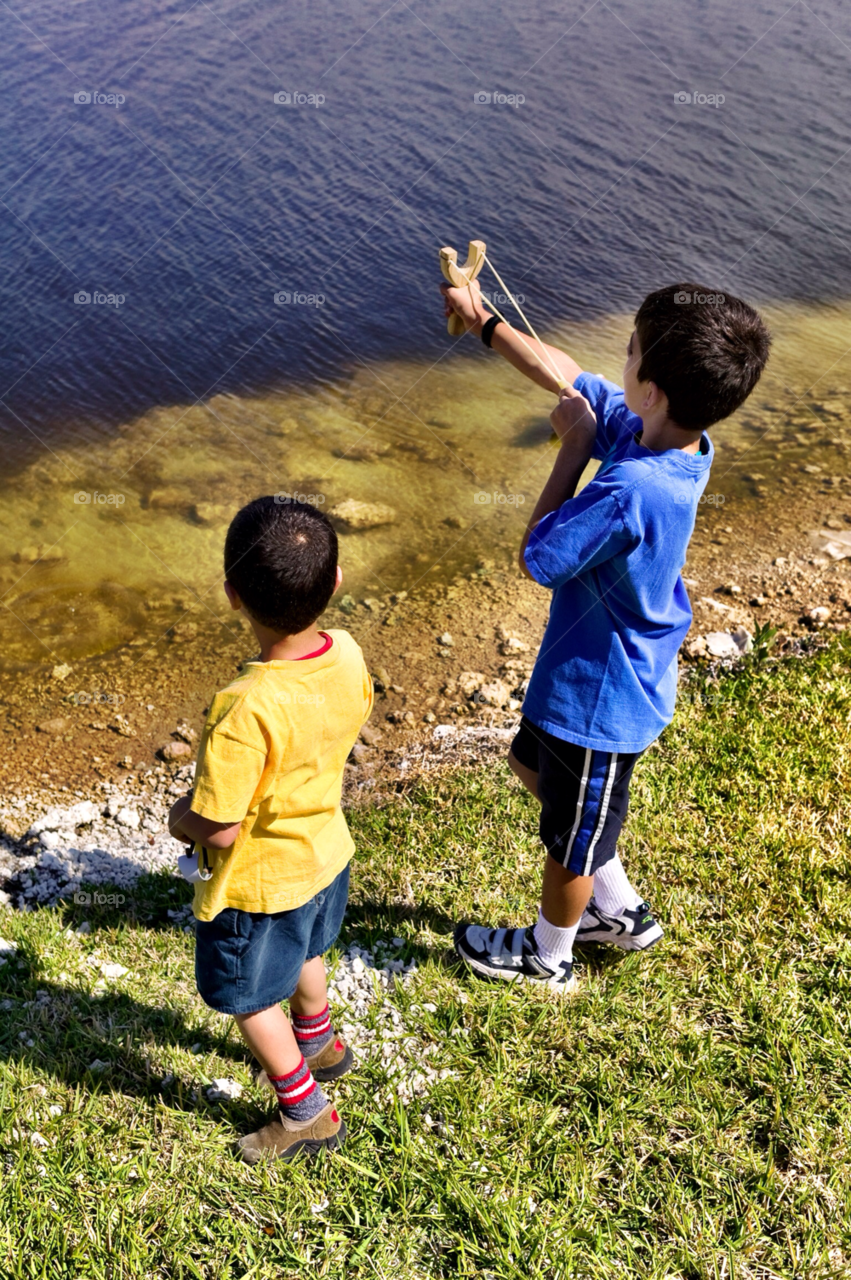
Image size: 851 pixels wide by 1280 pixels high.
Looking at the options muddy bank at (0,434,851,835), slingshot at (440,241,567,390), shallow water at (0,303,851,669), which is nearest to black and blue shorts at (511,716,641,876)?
slingshot at (440,241,567,390)

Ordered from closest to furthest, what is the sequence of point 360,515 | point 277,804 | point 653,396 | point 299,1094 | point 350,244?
1. point 277,804
2. point 653,396
3. point 299,1094
4. point 360,515
5. point 350,244

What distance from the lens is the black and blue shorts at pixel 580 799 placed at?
2150 mm

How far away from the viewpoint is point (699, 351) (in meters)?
1.87

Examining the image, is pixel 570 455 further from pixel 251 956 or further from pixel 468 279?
Answer: pixel 251 956

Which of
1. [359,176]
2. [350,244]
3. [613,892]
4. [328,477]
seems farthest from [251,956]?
[359,176]

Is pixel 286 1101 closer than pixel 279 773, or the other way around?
pixel 279 773

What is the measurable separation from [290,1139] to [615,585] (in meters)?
1.32

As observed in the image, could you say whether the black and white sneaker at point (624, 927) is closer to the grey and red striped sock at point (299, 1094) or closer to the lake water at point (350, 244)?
the grey and red striped sock at point (299, 1094)

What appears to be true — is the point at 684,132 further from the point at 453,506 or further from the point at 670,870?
the point at 670,870

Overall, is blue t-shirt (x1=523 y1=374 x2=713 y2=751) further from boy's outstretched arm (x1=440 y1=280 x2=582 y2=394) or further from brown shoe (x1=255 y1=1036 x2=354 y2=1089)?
brown shoe (x1=255 y1=1036 x2=354 y2=1089)

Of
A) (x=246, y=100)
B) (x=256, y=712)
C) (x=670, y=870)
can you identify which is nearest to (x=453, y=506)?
(x=670, y=870)

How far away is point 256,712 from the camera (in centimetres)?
173

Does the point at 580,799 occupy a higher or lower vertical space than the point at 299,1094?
higher

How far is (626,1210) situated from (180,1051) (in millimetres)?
1030
